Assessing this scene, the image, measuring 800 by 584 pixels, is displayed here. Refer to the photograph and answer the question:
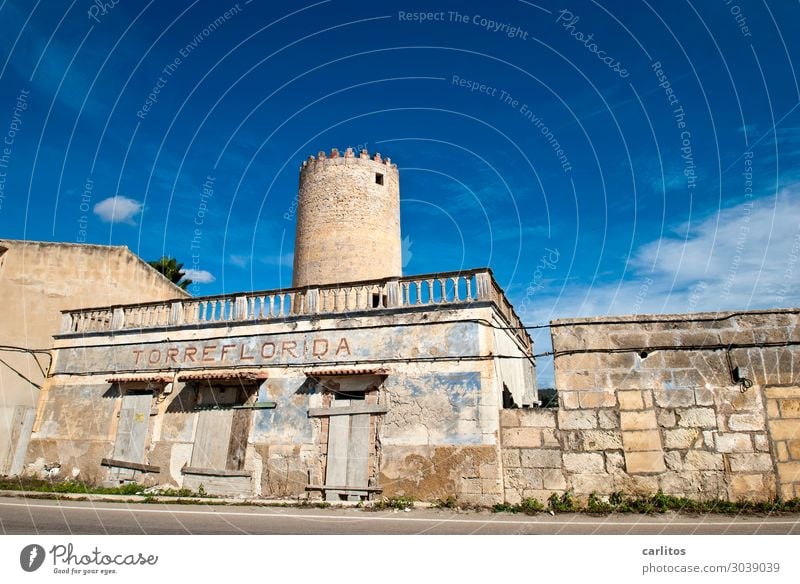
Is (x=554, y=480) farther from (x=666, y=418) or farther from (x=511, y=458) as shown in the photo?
(x=666, y=418)

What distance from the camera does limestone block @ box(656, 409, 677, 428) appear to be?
1030cm

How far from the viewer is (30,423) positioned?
1603cm

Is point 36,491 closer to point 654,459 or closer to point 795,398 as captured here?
point 654,459

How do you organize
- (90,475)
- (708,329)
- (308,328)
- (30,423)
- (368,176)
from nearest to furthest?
(708,329), (308,328), (90,475), (30,423), (368,176)

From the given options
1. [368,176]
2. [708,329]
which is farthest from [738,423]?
[368,176]

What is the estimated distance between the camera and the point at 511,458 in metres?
10.9

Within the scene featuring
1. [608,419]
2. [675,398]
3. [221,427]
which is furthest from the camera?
[221,427]

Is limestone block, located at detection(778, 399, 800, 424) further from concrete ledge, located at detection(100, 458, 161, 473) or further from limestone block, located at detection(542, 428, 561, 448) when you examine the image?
concrete ledge, located at detection(100, 458, 161, 473)

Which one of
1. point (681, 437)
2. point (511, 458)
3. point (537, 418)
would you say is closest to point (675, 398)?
point (681, 437)

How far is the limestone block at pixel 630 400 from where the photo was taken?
1055cm

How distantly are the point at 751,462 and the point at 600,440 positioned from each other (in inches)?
109

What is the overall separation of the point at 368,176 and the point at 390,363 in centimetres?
1044

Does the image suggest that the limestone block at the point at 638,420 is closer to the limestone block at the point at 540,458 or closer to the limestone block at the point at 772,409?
the limestone block at the point at 540,458

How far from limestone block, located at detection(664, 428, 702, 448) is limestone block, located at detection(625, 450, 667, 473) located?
11.7 inches
